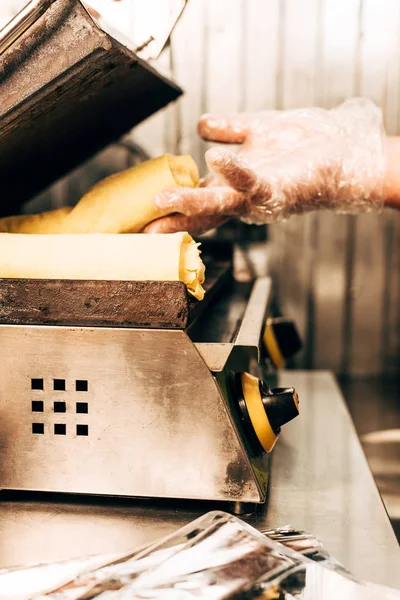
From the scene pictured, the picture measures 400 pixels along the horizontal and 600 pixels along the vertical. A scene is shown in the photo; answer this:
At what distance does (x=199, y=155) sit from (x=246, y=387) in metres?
1.15

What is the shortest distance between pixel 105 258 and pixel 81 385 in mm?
187

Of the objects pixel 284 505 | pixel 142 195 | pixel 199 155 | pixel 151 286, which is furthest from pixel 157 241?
pixel 199 155

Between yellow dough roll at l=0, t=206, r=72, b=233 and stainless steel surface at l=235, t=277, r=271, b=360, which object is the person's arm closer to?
stainless steel surface at l=235, t=277, r=271, b=360

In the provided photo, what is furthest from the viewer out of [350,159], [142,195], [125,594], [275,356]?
[275,356]

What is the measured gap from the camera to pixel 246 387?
37.5 inches

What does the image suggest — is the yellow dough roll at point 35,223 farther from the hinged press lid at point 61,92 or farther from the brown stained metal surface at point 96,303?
the brown stained metal surface at point 96,303

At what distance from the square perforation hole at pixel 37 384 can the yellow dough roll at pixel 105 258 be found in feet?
0.50

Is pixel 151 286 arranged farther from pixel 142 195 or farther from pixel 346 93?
pixel 346 93

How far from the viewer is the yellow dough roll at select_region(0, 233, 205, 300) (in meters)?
0.88

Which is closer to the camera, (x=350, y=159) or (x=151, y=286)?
(x=151, y=286)

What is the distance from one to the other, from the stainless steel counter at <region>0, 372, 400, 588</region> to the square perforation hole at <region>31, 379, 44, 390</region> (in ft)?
0.61

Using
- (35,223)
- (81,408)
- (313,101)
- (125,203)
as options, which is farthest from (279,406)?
(313,101)

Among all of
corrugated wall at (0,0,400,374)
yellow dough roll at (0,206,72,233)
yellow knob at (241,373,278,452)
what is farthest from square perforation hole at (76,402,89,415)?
corrugated wall at (0,0,400,374)

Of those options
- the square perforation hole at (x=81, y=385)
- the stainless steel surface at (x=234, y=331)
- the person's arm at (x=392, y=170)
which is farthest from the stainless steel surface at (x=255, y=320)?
the person's arm at (x=392, y=170)
